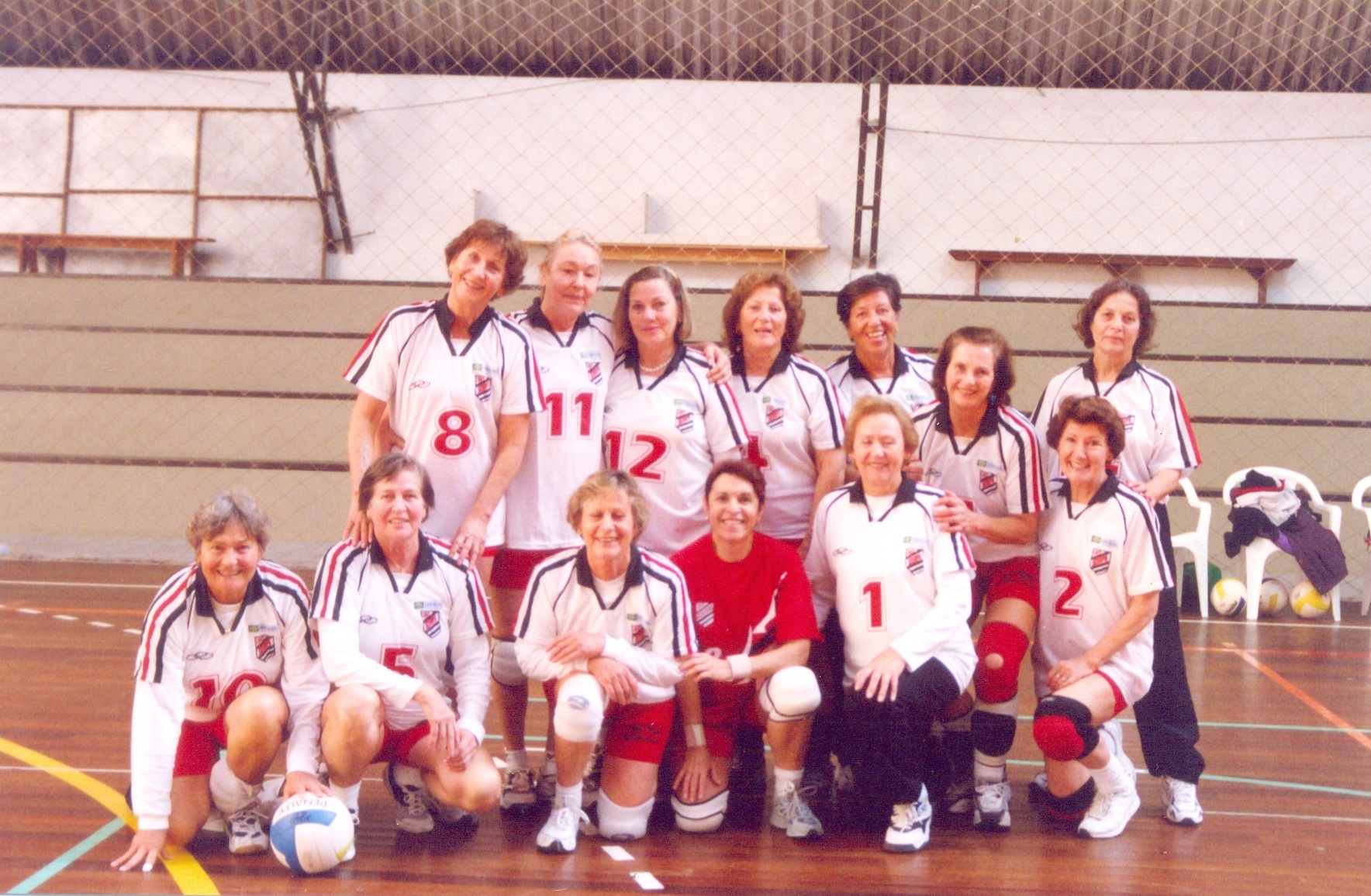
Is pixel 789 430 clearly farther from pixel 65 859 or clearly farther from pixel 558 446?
pixel 65 859

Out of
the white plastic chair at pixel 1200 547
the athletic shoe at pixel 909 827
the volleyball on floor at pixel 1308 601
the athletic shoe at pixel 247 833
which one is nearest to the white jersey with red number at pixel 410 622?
the athletic shoe at pixel 247 833

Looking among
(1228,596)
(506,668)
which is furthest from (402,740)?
(1228,596)

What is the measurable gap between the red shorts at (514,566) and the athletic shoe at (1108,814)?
133 centimetres

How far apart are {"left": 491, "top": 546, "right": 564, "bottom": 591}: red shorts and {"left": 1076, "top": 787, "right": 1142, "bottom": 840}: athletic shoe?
133 cm

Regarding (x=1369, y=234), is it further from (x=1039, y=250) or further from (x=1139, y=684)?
(x=1139, y=684)

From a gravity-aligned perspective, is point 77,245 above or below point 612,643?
above

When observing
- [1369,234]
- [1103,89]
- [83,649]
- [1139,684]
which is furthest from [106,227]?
[1369,234]

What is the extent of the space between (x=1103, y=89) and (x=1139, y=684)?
531 centimetres

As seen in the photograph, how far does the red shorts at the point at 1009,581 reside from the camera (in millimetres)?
2768

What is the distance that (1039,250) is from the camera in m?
6.89

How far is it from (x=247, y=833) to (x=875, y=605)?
4.52 ft

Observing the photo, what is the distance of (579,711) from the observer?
242cm

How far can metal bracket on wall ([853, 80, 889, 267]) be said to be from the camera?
685 centimetres

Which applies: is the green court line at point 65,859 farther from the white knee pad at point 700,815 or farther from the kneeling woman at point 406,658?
the white knee pad at point 700,815
